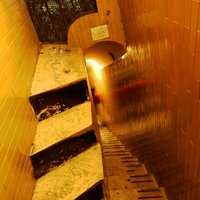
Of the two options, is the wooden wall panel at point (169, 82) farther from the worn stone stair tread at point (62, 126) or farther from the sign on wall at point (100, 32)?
the worn stone stair tread at point (62, 126)

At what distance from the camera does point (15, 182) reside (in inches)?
84.3

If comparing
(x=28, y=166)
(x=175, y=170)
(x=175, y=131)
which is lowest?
(x=175, y=170)

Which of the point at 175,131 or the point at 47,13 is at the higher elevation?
the point at 47,13

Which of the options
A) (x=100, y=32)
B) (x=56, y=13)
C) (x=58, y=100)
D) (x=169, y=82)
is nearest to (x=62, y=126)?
(x=58, y=100)

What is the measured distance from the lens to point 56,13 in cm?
430

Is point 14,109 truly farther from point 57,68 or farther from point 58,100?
point 57,68

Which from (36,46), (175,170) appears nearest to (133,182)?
(175,170)

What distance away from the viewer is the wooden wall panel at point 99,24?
14.0 ft

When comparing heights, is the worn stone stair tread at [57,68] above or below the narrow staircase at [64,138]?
above

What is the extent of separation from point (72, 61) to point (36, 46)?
0.76 m

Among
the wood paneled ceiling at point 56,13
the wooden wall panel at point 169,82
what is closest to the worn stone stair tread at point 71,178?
the wooden wall panel at point 169,82

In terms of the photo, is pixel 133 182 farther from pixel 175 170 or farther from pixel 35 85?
pixel 35 85

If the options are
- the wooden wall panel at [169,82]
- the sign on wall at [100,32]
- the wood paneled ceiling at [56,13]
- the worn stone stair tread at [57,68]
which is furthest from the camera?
the sign on wall at [100,32]

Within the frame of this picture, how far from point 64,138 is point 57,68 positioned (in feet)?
4.45
